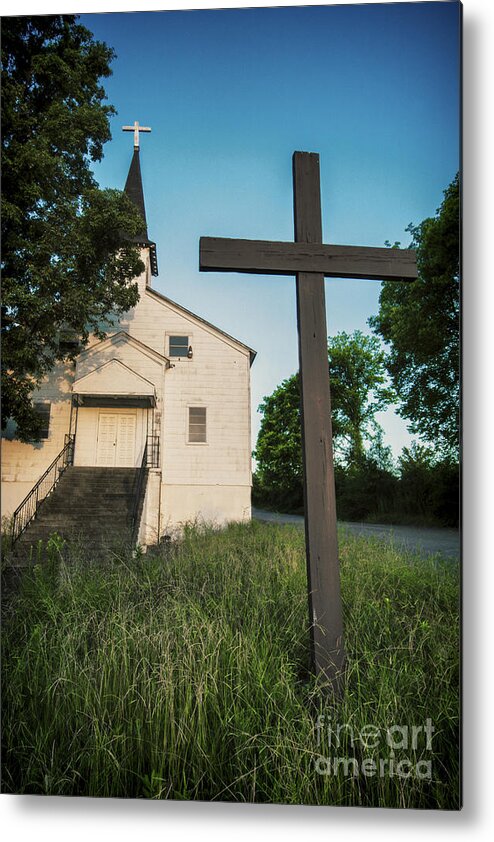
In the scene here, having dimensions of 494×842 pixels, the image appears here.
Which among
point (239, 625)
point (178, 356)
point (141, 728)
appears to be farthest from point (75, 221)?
point (141, 728)

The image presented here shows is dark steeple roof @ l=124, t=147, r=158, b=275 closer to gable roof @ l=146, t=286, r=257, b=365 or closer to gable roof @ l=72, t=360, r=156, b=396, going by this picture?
gable roof @ l=146, t=286, r=257, b=365

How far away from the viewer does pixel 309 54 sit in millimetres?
2648

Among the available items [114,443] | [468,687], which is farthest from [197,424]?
[468,687]

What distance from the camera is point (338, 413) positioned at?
2.87m

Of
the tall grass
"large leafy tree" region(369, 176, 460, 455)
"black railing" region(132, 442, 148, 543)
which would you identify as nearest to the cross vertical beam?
the tall grass

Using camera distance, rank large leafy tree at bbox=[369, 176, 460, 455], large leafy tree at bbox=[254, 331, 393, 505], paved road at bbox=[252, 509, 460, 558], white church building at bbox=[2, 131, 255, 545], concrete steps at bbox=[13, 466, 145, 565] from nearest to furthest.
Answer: paved road at bbox=[252, 509, 460, 558] < large leafy tree at bbox=[369, 176, 460, 455] < concrete steps at bbox=[13, 466, 145, 565] < white church building at bbox=[2, 131, 255, 545] < large leafy tree at bbox=[254, 331, 393, 505]

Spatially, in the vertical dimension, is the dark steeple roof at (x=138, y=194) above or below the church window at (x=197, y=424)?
above

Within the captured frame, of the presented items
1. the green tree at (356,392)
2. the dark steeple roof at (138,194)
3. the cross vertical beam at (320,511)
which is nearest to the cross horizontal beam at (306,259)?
the cross vertical beam at (320,511)

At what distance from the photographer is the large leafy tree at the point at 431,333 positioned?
8.25 feet

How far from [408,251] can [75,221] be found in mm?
1684

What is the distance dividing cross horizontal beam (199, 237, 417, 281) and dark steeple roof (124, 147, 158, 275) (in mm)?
750

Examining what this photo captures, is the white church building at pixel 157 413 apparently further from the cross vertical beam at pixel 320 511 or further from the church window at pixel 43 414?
the cross vertical beam at pixel 320 511

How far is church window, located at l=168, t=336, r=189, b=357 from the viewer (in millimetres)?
3058

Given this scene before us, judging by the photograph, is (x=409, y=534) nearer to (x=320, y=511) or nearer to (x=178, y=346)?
(x=320, y=511)
